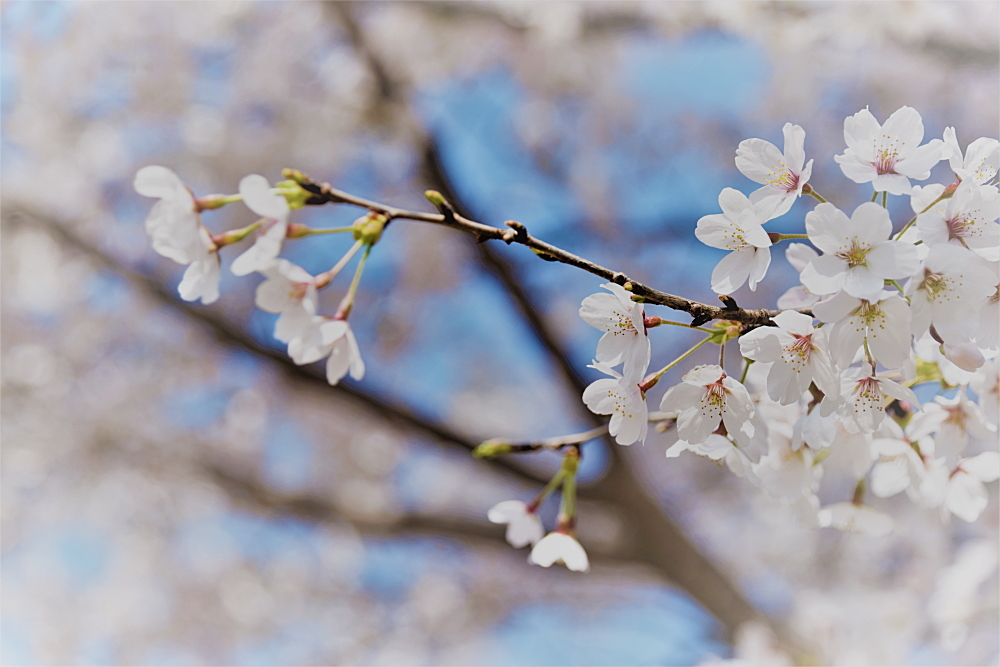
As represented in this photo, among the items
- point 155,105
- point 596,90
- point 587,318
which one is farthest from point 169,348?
point 587,318

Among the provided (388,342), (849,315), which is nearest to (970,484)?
(849,315)

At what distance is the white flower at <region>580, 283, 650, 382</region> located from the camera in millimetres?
545

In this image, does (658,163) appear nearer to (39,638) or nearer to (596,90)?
(596,90)

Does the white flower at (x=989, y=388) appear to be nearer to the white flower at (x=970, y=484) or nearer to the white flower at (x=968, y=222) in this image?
the white flower at (x=970, y=484)

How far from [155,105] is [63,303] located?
1.62 meters

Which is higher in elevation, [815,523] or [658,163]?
[658,163]

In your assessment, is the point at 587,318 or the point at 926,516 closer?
the point at 587,318

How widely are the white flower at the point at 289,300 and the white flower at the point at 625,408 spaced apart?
1.03 feet

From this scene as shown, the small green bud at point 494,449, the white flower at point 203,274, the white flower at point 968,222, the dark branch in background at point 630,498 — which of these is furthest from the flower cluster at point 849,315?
the dark branch in background at point 630,498

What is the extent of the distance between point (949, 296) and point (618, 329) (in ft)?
1.00

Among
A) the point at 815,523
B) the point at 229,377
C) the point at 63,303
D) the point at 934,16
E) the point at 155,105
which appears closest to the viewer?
the point at 815,523

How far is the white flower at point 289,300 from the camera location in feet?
1.82

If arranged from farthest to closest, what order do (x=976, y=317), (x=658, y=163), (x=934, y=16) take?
1. (x=658, y=163)
2. (x=934, y=16)
3. (x=976, y=317)

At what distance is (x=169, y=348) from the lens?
3.91 m
